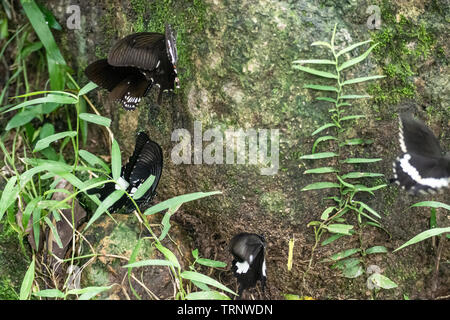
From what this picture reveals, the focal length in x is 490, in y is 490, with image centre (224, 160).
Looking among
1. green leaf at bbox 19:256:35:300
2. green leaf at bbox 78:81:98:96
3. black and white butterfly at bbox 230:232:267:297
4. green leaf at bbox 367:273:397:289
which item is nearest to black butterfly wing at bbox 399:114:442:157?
green leaf at bbox 367:273:397:289

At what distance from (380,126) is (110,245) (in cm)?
131

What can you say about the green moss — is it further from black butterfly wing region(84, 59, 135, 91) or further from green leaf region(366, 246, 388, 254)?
black butterfly wing region(84, 59, 135, 91)

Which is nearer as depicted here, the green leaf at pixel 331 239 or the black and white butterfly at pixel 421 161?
the black and white butterfly at pixel 421 161

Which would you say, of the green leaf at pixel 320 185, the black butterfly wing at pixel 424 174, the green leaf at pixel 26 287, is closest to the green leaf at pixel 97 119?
the green leaf at pixel 26 287

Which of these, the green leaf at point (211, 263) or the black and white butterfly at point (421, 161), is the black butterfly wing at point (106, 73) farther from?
the black and white butterfly at point (421, 161)

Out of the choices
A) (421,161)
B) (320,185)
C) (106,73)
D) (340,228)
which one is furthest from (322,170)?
(106,73)

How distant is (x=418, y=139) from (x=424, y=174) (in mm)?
141

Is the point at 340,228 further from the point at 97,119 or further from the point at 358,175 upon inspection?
the point at 97,119

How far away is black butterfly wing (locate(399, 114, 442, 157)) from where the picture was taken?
1921 millimetres

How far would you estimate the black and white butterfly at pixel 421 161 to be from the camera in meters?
1.89

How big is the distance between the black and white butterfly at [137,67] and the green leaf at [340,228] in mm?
908

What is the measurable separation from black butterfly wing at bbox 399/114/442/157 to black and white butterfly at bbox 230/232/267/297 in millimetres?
717

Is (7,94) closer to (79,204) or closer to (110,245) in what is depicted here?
(79,204)

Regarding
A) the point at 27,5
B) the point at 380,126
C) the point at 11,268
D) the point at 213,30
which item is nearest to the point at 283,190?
the point at 380,126
